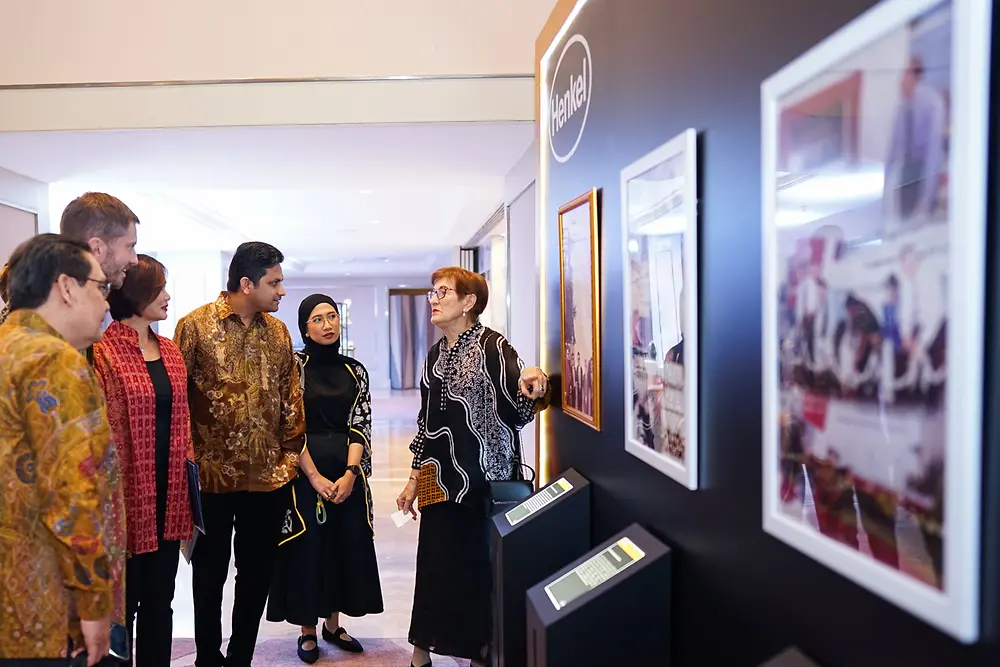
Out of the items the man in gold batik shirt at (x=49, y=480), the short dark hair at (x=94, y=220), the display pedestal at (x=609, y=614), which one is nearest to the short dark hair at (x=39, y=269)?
the man in gold batik shirt at (x=49, y=480)

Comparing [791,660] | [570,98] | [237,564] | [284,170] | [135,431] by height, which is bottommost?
[237,564]

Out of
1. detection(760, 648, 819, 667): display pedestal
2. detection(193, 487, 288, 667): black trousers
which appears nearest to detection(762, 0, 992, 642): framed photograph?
detection(760, 648, 819, 667): display pedestal

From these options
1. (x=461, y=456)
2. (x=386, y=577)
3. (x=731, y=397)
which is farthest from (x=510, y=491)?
(x=386, y=577)

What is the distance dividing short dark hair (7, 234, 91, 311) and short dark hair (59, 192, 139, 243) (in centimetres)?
47

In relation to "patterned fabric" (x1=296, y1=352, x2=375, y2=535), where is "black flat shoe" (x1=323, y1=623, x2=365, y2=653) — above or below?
below

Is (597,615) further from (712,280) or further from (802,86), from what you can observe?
(802,86)

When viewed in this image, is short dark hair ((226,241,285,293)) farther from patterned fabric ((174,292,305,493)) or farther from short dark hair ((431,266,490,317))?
short dark hair ((431,266,490,317))

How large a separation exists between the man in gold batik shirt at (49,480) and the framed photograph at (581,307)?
1.27 metres

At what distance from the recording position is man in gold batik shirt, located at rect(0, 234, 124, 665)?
5.37ft

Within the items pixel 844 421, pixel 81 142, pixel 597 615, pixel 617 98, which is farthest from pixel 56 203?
pixel 844 421

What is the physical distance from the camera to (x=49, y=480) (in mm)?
1652

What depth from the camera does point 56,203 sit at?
6410 mm

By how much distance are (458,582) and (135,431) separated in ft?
4.32

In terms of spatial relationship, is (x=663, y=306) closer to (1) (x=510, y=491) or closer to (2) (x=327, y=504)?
(1) (x=510, y=491)
